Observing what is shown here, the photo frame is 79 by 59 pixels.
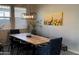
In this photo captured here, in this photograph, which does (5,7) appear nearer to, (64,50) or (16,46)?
(16,46)

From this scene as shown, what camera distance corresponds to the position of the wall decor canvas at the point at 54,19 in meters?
2.19

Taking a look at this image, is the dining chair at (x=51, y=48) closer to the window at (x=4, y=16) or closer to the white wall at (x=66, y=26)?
the white wall at (x=66, y=26)

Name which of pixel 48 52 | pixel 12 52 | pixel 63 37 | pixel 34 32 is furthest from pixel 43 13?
pixel 12 52

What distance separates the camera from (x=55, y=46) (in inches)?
87.0

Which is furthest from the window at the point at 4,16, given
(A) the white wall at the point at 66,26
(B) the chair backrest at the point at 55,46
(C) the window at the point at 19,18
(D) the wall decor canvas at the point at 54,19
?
(B) the chair backrest at the point at 55,46

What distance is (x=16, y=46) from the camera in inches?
88.0

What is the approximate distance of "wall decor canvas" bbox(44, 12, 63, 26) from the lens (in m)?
2.19

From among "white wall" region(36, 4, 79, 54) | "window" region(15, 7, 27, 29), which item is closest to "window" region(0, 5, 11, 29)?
"window" region(15, 7, 27, 29)

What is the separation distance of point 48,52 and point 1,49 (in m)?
0.74

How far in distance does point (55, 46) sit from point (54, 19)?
43 cm

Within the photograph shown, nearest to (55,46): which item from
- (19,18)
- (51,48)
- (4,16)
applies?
(51,48)

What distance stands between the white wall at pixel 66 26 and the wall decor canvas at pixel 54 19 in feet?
0.16

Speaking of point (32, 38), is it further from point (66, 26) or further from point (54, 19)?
point (66, 26)
